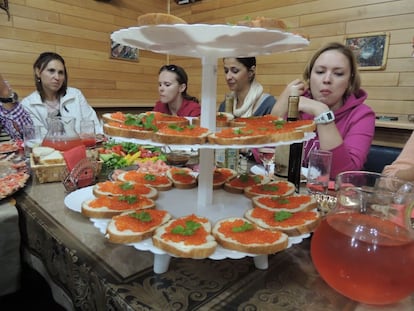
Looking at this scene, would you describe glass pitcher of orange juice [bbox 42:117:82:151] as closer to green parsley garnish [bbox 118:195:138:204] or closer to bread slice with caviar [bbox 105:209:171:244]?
green parsley garnish [bbox 118:195:138:204]

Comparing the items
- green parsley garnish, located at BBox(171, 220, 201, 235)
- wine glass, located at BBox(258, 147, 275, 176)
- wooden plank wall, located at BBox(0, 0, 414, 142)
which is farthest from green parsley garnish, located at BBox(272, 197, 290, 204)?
wooden plank wall, located at BBox(0, 0, 414, 142)

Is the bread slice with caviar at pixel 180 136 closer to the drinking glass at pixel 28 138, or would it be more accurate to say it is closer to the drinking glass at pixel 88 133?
the drinking glass at pixel 88 133

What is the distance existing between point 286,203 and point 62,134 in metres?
1.05

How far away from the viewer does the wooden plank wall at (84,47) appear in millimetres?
3029

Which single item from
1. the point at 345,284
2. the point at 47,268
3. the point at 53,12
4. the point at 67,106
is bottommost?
the point at 47,268

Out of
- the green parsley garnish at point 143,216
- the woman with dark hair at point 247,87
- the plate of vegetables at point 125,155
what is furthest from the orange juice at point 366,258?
the woman with dark hair at point 247,87

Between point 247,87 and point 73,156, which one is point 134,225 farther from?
point 247,87

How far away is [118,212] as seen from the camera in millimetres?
656

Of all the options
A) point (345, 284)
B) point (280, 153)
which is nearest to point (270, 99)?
point (280, 153)

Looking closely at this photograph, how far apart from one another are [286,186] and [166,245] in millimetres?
429

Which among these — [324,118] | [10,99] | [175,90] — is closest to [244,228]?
[324,118]

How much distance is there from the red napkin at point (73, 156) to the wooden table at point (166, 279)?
295 mm

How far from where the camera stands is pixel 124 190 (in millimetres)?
799

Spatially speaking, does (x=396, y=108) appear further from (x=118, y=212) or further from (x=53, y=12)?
(x=53, y=12)
